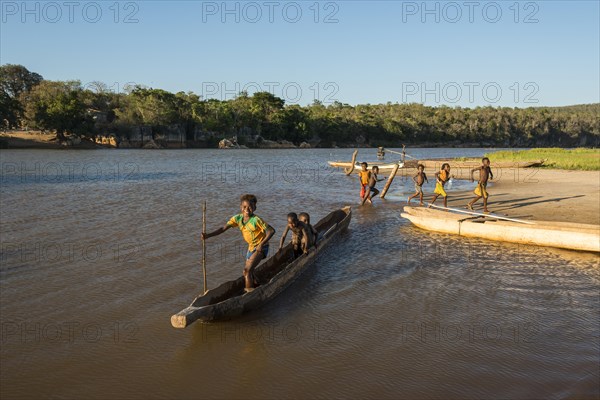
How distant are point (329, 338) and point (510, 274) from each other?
4463 mm

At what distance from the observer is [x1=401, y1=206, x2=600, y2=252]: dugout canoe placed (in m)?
9.72

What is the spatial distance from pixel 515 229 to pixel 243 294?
7.10m

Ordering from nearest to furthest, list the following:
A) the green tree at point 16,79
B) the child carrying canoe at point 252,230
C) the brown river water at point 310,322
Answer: the brown river water at point 310,322, the child carrying canoe at point 252,230, the green tree at point 16,79

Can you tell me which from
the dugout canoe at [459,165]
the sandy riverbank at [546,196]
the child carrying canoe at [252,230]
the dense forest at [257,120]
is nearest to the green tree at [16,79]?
the dense forest at [257,120]

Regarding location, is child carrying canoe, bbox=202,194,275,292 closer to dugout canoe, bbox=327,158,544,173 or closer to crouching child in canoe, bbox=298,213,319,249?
crouching child in canoe, bbox=298,213,319,249

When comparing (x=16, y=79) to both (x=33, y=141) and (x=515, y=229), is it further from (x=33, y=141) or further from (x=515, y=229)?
(x=515, y=229)

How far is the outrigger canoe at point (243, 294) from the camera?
218 inches

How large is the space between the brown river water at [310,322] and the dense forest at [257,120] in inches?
2220

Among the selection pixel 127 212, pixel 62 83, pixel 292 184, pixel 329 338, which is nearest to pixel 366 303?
pixel 329 338

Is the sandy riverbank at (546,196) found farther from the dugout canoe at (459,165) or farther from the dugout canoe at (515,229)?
the dugout canoe at (515,229)

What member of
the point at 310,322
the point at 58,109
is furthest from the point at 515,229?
the point at 58,109

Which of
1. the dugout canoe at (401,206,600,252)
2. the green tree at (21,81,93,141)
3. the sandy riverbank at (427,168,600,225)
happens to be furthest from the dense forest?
the dugout canoe at (401,206,600,252)

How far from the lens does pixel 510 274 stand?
861 centimetres

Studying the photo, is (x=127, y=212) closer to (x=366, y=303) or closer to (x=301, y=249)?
(x=301, y=249)
